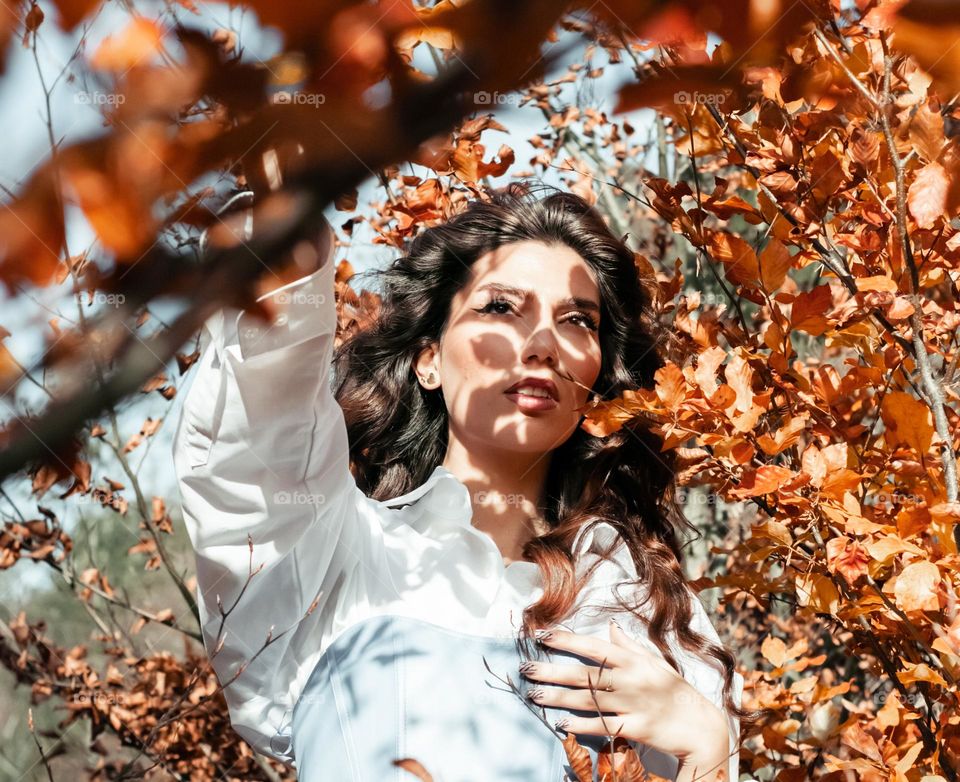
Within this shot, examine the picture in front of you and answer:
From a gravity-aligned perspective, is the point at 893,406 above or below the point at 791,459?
above

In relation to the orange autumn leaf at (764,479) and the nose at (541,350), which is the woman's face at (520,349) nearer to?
the nose at (541,350)

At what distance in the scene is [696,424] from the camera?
49.1 inches

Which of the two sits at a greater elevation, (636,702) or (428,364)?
(428,364)

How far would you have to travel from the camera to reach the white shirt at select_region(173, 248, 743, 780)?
3.44 ft

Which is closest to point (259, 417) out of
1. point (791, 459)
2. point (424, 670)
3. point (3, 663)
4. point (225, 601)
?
point (225, 601)

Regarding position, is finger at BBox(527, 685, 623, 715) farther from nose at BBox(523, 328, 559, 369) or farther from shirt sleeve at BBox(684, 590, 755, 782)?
nose at BBox(523, 328, 559, 369)

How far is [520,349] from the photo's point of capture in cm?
158

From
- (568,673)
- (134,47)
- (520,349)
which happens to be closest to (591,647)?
(568,673)

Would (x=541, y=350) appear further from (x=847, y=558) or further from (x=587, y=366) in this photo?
(x=847, y=558)

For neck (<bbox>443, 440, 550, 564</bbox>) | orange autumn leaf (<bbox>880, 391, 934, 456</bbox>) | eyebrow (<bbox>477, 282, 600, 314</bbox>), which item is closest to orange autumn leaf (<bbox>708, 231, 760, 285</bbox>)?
orange autumn leaf (<bbox>880, 391, 934, 456</bbox>)

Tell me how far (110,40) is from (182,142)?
9cm

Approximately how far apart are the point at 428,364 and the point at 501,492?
293mm

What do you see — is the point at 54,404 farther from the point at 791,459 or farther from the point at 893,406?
the point at 791,459

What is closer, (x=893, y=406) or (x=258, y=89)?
(x=258, y=89)
